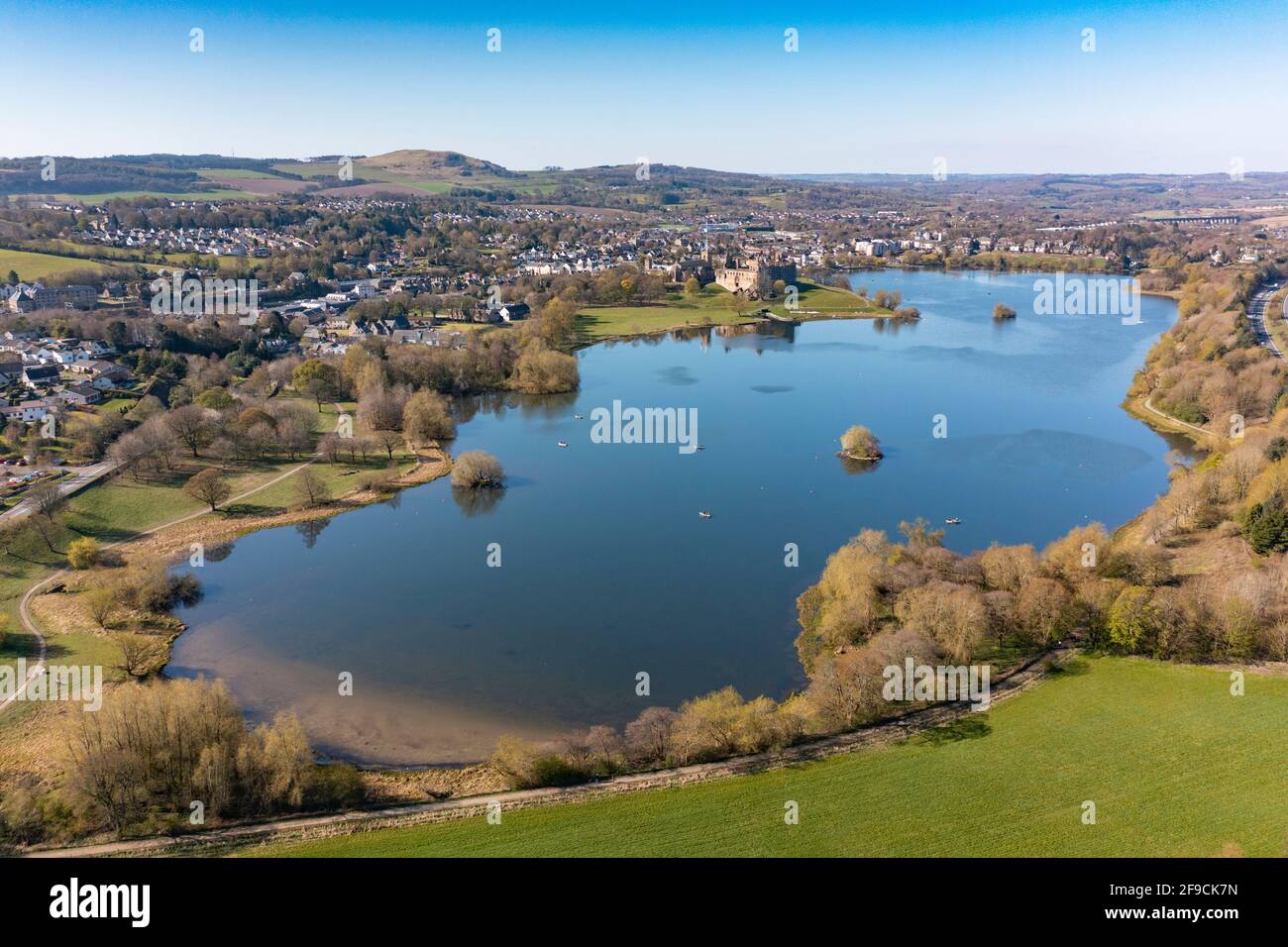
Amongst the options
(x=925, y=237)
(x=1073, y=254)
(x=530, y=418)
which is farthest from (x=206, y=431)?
(x=925, y=237)

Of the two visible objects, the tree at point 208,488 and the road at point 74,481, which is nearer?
the road at point 74,481

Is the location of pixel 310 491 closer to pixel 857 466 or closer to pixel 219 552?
pixel 219 552

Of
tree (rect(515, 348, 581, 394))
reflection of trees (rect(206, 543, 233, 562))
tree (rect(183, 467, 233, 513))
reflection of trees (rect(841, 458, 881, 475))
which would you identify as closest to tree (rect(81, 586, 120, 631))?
reflection of trees (rect(206, 543, 233, 562))

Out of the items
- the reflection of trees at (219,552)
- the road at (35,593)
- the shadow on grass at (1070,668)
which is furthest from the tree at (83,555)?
the shadow on grass at (1070,668)

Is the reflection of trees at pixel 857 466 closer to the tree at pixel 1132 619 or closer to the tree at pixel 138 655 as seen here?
the tree at pixel 1132 619

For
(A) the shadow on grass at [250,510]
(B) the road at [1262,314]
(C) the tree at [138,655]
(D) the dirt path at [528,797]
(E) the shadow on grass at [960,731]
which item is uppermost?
(B) the road at [1262,314]

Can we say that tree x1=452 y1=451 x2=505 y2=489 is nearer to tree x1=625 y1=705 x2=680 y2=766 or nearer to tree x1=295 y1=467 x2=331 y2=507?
tree x1=295 y1=467 x2=331 y2=507

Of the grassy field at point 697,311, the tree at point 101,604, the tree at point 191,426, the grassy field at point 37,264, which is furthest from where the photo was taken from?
the grassy field at point 697,311

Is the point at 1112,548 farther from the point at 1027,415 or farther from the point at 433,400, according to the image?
the point at 433,400
